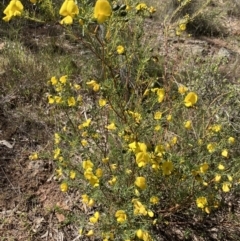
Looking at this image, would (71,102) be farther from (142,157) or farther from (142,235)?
(142,235)

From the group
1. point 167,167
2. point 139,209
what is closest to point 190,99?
point 167,167

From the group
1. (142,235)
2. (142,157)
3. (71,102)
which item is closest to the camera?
(142,157)

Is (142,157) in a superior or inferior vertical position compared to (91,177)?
superior

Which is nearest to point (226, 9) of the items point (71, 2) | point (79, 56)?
point (79, 56)

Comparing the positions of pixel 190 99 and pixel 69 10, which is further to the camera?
pixel 190 99

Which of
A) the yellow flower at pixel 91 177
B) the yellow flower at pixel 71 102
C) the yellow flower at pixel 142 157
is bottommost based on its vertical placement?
the yellow flower at pixel 91 177

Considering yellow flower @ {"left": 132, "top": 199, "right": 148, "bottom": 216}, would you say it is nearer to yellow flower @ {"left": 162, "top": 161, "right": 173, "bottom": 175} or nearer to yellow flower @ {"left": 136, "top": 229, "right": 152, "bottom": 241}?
yellow flower @ {"left": 136, "top": 229, "right": 152, "bottom": 241}

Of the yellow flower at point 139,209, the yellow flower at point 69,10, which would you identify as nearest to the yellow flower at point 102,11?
the yellow flower at point 69,10

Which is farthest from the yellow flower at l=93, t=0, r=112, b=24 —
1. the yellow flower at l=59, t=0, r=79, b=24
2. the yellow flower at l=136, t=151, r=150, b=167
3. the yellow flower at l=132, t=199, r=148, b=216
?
the yellow flower at l=132, t=199, r=148, b=216

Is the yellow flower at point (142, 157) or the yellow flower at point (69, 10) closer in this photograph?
the yellow flower at point (69, 10)

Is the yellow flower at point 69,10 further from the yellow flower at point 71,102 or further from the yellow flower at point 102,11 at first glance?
the yellow flower at point 71,102

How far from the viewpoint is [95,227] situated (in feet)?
7.87

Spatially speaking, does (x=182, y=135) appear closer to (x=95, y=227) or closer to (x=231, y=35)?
(x=95, y=227)

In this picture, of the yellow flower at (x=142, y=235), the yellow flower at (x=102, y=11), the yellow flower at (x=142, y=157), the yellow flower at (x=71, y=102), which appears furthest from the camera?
the yellow flower at (x=71, y=102)
